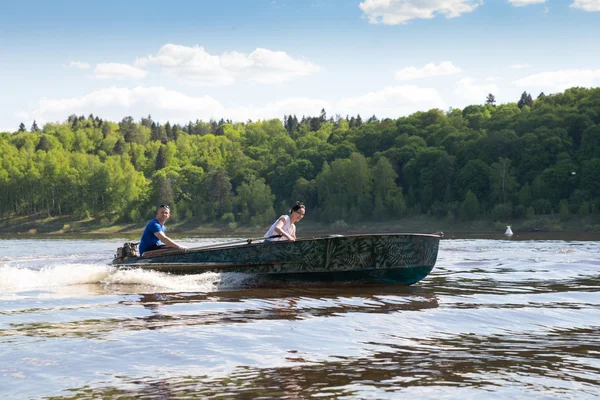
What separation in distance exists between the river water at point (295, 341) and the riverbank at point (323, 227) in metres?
68.2

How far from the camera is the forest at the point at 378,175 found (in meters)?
102

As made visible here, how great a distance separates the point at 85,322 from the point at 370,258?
22.3 ft

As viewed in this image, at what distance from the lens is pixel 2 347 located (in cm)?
927

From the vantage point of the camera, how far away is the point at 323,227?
11188 cm

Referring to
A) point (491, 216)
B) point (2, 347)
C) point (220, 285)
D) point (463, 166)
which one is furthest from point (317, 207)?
point (2, 347)

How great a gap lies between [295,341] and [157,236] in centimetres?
862

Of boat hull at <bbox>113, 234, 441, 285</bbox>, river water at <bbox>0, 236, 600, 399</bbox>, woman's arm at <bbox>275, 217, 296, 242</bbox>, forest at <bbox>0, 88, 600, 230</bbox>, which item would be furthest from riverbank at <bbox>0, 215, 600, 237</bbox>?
river water at <bbox>0, 236, 600, 399</bbox>

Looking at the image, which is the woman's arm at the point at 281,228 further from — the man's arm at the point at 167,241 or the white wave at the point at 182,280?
the man's arm at the point at 167,241

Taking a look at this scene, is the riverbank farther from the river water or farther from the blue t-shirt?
the river water

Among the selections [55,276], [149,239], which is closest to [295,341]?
[149,239]

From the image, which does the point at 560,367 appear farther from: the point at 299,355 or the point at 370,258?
the point at 370,258

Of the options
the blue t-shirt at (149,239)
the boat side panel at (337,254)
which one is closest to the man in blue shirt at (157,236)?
the blue t-shirt at (149,239)

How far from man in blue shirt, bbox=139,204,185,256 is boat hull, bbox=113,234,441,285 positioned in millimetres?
1470

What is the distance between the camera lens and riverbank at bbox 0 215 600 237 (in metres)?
86.6
